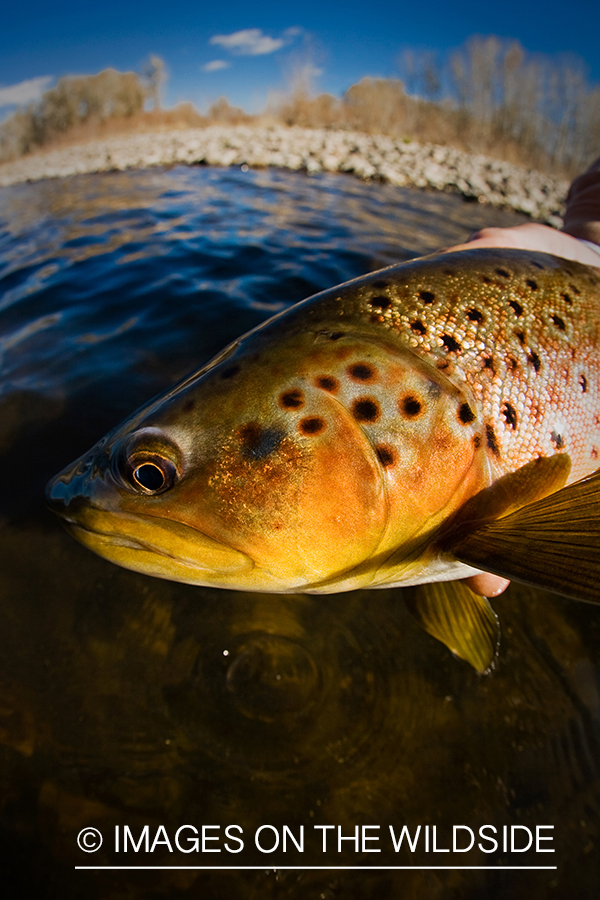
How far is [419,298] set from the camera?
171 centimetres

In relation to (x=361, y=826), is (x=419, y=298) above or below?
above

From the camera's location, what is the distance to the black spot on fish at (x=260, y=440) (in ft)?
4.95

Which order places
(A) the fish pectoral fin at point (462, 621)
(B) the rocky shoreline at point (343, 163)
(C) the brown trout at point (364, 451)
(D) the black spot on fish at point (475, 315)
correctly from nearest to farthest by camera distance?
1. (C) the brown trout at point (364, 451)
2. (D) the black spot on fish at point (475, 315)
3. (A) the fish pectoral fin at point (462, 621)
4. (B) the rocky shoreline at point (343, 163)

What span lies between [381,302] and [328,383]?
397mm

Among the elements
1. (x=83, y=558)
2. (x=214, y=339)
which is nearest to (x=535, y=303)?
(x=83, y=558)

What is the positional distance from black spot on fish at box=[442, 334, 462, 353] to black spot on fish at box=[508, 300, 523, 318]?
0.31m

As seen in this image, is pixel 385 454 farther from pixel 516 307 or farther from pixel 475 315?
pixel 516 307

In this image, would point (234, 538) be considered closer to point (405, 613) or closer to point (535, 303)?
point (535, 303)

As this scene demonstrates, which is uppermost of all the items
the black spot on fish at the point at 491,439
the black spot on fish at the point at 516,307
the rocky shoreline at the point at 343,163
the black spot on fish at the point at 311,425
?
the rocky shoreline at the point at 343,163

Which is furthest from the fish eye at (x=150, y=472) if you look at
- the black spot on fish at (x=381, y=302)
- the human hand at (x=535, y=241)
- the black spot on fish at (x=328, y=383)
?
the human hand at (x=535, y=241)

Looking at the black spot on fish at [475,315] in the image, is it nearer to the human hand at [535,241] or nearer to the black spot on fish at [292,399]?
the black spot on fish at [292,399]

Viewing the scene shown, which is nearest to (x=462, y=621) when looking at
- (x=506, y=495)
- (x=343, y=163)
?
(x=506, y=495)

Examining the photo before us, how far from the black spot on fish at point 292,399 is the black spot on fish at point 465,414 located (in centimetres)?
53

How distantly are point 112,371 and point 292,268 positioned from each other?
3366 mm
